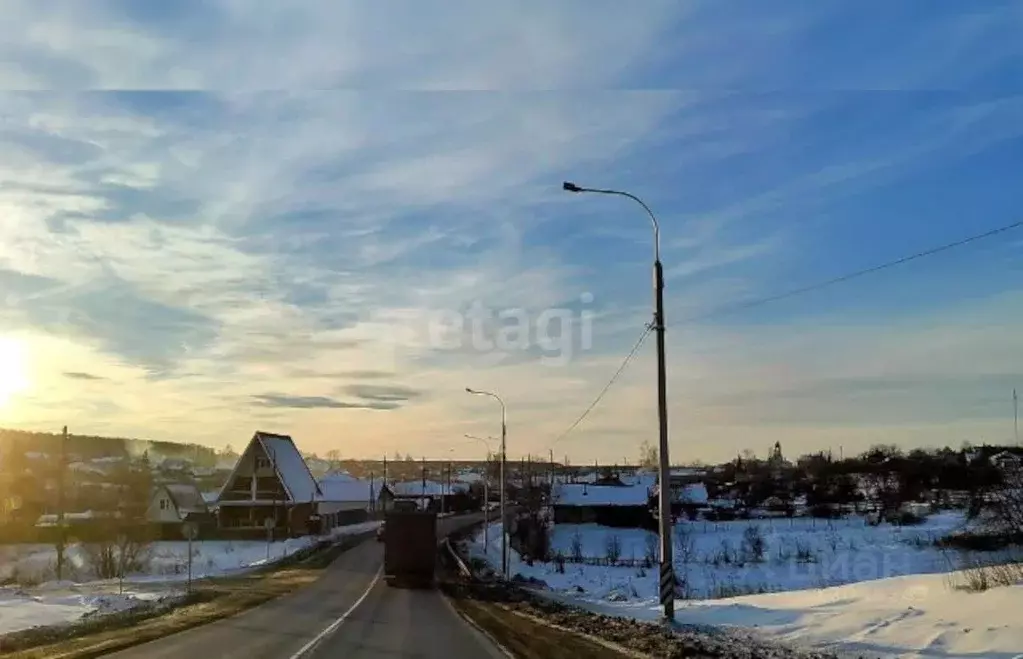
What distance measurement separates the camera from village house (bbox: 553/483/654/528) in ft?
349

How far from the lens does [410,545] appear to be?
43.2 metres

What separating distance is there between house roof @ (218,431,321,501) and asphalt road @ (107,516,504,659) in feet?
159

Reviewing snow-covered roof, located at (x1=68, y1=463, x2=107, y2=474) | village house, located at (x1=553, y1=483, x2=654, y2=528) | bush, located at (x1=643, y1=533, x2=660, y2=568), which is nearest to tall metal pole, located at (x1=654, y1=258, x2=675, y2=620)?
bush, located at (x1=643, y1=533, x2=660, y2=568)

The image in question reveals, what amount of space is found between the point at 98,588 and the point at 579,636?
27821 millimetres

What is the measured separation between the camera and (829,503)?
4267 inches

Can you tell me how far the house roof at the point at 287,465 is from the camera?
86.2 m

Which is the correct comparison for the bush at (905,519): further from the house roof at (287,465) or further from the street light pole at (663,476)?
the street light pole at (663,476)

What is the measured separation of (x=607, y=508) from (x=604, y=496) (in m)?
4.66

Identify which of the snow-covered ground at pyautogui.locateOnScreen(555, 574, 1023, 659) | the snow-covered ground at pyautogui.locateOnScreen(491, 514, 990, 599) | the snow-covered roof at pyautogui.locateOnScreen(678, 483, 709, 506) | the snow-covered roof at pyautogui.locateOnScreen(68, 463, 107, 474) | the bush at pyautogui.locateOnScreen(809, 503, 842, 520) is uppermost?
the snow-covered roof at pyautogui.locateOnScreen(68, 463, 107, 474)

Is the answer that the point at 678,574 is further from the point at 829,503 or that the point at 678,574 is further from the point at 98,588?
the point at 829,503

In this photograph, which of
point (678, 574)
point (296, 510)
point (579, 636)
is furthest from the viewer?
point (296, 510)

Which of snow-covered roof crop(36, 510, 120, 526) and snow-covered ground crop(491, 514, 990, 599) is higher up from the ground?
snow-covered roof crop(36, 510, 120, 526)

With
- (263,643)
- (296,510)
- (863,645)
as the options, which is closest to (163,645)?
(263,643)

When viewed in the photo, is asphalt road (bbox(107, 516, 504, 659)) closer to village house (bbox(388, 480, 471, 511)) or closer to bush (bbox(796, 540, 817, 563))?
bush (bbox(796, 540, 817, 563))
